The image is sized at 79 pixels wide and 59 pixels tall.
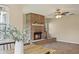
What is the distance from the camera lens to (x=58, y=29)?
5840 millimetres

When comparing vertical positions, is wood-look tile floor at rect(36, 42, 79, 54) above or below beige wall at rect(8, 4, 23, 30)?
below

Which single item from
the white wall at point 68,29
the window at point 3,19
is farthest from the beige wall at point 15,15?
the white wall at point 68,29

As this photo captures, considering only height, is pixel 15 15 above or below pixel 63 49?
A: above

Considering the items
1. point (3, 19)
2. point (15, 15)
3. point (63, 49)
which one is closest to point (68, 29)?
point (63, 49)

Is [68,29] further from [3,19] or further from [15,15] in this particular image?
[3,19]

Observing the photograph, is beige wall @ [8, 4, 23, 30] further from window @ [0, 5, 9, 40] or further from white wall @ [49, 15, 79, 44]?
white wall @ [49, 15, 79, 44]

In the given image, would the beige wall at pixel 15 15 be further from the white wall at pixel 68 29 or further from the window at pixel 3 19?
the white wall at pixel 68 29

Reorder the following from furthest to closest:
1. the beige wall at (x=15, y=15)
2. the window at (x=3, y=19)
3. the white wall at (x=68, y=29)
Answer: the white wall at (x=68, y=29)
the beige wall at (x=15, y=15)
the window at (x=3, y=19)

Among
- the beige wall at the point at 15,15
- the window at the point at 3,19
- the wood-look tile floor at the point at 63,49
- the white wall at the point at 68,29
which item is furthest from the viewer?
the white wall at the point at 68,29

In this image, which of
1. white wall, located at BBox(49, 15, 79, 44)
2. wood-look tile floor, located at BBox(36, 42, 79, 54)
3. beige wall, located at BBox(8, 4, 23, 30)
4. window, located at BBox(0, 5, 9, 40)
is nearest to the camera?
window, located at BBox(0, 5, 9, 40)

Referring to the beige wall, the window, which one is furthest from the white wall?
the window

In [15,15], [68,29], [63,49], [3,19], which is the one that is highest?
[15,15]

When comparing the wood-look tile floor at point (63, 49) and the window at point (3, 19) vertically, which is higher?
the window at point (3, 19)
